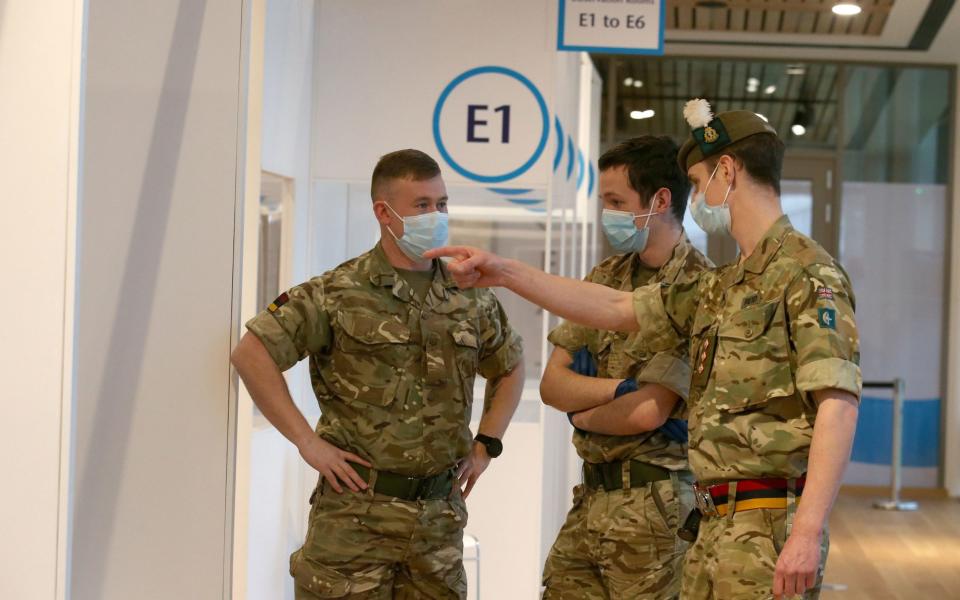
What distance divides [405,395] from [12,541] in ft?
3.93

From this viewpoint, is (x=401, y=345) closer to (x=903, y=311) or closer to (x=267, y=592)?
(x=267, y=592)

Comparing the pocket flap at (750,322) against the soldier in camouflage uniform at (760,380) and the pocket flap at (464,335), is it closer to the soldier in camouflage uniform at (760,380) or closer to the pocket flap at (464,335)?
the soldier in camouflage uniform at (760,380)

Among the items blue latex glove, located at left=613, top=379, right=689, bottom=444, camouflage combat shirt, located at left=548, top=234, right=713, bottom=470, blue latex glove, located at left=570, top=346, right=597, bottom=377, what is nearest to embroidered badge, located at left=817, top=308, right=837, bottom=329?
camouflage combat shirt, located at left=548, top=234, right=713, bottom=470

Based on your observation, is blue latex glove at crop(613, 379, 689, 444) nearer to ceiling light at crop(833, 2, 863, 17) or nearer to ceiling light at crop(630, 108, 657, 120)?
ceiling light at crop(833, 2, 863, 17)

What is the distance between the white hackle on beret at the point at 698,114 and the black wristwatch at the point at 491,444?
1033 mm

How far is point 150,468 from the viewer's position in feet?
7.33

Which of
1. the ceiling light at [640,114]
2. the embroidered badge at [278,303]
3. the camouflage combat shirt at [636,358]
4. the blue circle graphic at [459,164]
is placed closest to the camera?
the camouflage combat shirt at [636,358]

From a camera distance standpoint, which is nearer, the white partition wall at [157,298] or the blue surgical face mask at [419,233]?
the white partition wall at [157,298]

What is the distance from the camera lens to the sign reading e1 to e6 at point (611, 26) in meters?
4.74

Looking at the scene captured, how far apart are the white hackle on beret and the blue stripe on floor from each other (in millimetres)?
8610

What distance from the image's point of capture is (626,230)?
112 inches

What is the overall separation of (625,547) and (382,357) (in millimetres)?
699

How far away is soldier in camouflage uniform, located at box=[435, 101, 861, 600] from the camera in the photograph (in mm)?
2031

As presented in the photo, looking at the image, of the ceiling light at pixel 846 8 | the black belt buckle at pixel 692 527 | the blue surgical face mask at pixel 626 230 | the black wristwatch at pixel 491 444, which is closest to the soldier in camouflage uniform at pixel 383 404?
the black wristwatch at pixel 491 444
